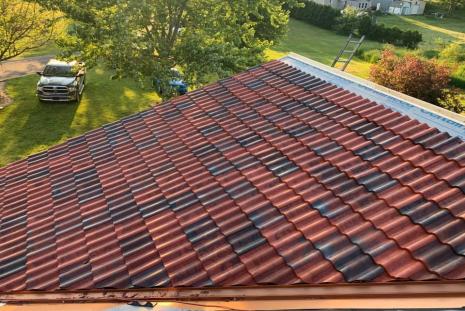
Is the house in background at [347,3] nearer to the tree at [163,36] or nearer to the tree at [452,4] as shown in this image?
the tree at [452,4]

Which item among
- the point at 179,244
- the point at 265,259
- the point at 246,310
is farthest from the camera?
the point at 179,244

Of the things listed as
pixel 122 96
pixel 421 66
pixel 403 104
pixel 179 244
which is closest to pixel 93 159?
pixel 179 244

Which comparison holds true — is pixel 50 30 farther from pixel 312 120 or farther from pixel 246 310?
pixel 246 310

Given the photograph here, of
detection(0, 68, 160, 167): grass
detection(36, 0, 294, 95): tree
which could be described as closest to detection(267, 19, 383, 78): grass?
detection(0, 68, 160, 167): grass

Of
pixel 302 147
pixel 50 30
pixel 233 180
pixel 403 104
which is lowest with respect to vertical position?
pixel 50 30

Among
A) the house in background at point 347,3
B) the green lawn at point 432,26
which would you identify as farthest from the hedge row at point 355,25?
the house in background at point 347,3

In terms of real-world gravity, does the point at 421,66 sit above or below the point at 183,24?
below

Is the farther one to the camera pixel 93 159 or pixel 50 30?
pixel 50 30

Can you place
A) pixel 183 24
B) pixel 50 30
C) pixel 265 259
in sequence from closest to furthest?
pixel 265 259
pixel 183 24
pixel 50 30
